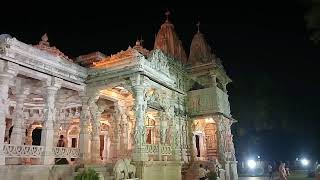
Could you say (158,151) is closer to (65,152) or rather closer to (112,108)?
(65,152)

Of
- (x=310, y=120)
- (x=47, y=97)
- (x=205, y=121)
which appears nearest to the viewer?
(x=47, y=97)

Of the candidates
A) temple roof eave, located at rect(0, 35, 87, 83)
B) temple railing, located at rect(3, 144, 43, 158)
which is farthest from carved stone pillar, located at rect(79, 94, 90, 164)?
temple railing, located at rect(3, 144, 43, 158)

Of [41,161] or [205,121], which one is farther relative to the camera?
[205,121]

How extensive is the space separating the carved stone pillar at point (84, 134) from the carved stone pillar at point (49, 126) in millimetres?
2461

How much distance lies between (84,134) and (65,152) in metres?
1.88

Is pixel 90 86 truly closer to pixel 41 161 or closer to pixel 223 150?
pixel 41 161

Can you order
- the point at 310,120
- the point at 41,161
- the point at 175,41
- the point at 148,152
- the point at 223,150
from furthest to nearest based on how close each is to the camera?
the point at 310,120 → the point at 175,41 → the point at 223,150 → the point at 148,152 → the point at 41,161

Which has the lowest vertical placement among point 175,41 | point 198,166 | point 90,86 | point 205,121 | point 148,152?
point 198,166

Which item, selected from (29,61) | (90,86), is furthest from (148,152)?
(29,61)

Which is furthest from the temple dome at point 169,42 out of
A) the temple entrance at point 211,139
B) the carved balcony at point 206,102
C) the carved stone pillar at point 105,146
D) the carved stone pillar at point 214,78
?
the carved stone pillar at point 105,146

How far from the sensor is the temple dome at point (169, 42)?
29388mm

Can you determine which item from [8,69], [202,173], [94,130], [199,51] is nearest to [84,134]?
[94,130]

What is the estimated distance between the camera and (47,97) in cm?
1509

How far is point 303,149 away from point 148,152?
107 ft
